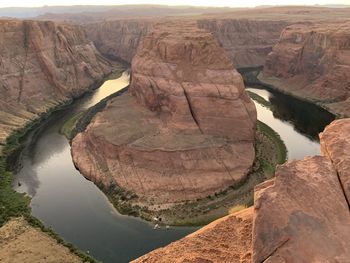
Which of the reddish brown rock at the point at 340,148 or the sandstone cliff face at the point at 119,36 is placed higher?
the reddish brown rock at the point at 340,148

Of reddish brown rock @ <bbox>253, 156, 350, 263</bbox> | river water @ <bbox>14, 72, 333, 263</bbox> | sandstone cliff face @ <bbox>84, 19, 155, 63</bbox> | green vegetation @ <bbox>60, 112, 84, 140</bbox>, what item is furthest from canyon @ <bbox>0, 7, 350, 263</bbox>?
sandstone cliff face @ <bbox>84, 19, 155, 63</bbox>

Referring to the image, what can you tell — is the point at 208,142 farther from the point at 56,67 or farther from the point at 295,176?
the point at 56,67

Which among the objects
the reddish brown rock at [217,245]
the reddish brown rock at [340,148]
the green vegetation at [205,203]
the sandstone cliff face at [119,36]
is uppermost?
the reddish brown rock at [340,148]

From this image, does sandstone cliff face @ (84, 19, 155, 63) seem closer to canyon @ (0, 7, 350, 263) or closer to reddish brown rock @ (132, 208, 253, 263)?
canyon @ (0, 7, 350, 263)

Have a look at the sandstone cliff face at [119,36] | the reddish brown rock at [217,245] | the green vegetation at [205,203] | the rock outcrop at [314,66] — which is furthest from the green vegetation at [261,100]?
the reddish brown rock at [217,245]

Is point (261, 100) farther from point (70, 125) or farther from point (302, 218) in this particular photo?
point (302, 218)

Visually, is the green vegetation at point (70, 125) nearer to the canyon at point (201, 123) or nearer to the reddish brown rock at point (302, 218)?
the canyon at point (201, 123)

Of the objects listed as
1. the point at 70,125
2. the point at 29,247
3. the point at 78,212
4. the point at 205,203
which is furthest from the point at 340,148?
the point at 70,125
